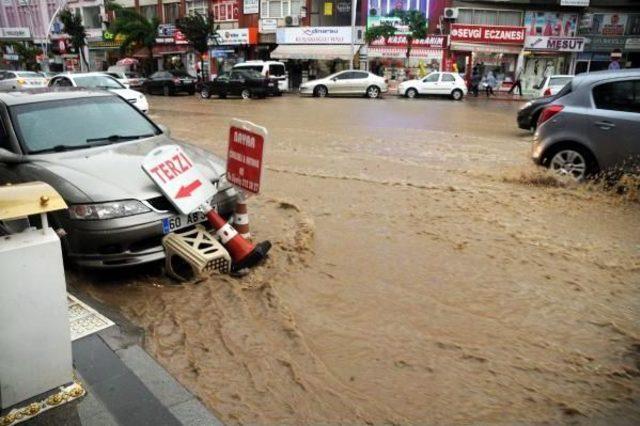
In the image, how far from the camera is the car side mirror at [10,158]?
4547 mm

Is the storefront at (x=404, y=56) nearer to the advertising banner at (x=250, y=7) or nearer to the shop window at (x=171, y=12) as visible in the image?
the advertising banner at (x=250, y=7)

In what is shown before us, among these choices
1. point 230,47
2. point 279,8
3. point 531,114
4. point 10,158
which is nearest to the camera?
point 10,158

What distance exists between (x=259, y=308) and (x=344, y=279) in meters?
→ 0.91

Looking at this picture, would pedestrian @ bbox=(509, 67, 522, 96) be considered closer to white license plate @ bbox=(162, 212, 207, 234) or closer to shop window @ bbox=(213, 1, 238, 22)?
shop window @ bbox=(213, 1, 238, 22)

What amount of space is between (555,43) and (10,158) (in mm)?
33393

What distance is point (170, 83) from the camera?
1149 inches

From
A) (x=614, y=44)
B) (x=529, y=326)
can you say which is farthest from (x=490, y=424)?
(x=614, y=44)

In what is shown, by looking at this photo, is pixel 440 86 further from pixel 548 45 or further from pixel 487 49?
pixel 548 45

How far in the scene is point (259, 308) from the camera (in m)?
4.06

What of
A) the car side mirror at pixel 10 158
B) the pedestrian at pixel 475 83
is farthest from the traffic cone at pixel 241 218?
the pedestrian at pixel 475 83

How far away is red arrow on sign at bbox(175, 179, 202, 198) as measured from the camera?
4273 millimetres

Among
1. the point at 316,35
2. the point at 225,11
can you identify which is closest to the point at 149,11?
the point at 225,11

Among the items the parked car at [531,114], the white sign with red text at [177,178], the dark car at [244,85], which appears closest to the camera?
the white sign with red text at [177,178]

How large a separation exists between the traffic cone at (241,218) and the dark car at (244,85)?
21.6 m
